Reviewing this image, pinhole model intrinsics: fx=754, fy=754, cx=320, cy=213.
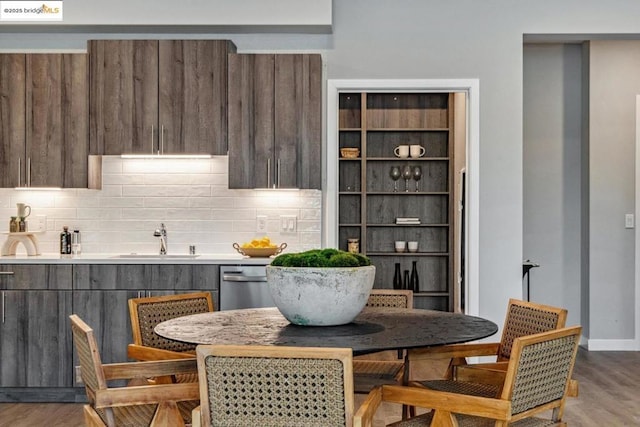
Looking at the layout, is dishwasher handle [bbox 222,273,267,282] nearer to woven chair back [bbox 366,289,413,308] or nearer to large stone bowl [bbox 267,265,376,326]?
woven chair back [bbox 366,289,413,308]

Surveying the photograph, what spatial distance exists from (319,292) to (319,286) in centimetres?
3

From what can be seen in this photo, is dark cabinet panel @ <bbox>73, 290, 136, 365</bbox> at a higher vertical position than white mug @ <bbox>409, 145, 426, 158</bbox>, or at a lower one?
lower

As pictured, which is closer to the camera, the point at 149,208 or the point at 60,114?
the point at 60,114

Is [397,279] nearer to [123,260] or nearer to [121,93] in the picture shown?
[123,260]

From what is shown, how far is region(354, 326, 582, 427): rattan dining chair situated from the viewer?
2.29 metres

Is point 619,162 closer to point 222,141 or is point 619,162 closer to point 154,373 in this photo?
point 222,141

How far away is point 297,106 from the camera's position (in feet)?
16.7

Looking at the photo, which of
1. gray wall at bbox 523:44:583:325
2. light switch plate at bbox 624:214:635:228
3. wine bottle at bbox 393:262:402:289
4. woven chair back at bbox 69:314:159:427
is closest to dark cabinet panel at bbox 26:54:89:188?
woven chair back at bbox 69:314:159:427

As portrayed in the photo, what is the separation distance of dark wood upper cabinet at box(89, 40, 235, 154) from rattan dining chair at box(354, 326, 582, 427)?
3.03 meters

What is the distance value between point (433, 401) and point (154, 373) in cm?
99

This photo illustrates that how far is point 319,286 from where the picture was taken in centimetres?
271

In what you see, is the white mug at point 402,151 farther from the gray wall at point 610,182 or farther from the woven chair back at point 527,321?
the woven chair back at point 527,321

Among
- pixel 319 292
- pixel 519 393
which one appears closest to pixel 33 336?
pixel 319 292

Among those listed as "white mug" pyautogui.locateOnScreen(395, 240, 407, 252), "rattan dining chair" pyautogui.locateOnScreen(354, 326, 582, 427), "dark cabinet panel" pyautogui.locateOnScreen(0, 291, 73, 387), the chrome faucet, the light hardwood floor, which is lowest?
the light hardwood floor
